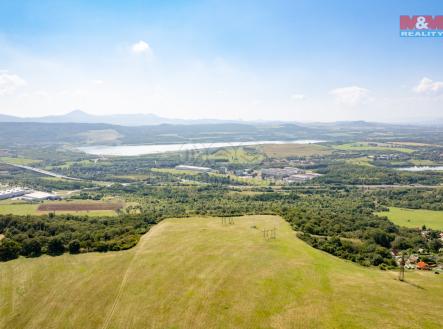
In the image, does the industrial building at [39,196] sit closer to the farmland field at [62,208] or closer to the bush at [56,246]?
the farmland field at [62,208]

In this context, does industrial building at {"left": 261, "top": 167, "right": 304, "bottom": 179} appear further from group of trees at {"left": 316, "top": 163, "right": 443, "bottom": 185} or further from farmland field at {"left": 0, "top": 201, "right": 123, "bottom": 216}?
farmland field at {"left": 0, "top": 201, "right": 123, "bottom": 216}

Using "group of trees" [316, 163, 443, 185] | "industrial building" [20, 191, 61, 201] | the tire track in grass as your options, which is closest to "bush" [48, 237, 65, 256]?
the tire track in grass

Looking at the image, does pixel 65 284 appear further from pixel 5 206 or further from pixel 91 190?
pixel 91 190

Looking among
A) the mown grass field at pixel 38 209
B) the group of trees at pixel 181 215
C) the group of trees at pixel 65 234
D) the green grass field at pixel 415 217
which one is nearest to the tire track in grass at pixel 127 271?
the group of trees at pixel 65 234

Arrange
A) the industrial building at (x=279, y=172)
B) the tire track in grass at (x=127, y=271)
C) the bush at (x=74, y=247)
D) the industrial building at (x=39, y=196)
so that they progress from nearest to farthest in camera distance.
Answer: the tire track in grass at (x=127, y=271), the bush at (x=74, y=247), the industrial building at (x=39, y=196), the industrial building at (x=279, y=172)

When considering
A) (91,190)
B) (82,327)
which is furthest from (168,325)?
(91,190)

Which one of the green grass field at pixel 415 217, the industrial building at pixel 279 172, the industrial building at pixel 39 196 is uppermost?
the industrial building at pixel 279 172

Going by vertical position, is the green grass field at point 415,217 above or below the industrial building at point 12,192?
below
